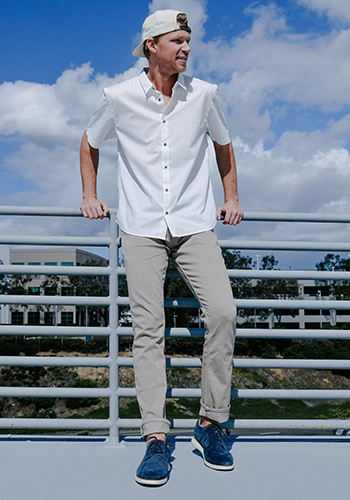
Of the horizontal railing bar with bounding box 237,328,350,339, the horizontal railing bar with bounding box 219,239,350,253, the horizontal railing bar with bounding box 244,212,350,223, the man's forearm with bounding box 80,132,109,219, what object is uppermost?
the man's forearm with bounding box 80,132,109,219

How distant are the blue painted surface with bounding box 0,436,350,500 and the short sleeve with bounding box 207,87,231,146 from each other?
1493 mm

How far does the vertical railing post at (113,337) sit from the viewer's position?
234 centimetres

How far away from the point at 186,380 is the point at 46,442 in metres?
47.6

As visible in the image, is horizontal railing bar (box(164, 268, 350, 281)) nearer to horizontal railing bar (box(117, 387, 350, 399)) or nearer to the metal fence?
the metal fence

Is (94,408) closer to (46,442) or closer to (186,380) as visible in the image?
(186,380)

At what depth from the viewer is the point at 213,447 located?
2.01m

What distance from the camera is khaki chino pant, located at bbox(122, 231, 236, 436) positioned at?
6.77 ft

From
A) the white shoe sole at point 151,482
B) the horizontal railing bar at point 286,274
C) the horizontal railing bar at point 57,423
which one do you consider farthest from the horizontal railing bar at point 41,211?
the white shoe sole at point 151,482

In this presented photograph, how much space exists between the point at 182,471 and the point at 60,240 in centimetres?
121

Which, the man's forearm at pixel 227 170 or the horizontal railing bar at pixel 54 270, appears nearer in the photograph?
the horizontal railing bar at pixel 54 270

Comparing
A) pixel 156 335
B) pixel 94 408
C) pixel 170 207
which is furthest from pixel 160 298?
pixel 94 408

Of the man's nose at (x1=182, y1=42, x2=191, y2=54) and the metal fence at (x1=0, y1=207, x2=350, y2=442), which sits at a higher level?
the man's nose at (x1=182, y1=42, x2=191, y2=54)

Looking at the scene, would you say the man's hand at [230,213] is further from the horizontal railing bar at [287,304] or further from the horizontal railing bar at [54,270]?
the horizontal railing bar at [54,270]

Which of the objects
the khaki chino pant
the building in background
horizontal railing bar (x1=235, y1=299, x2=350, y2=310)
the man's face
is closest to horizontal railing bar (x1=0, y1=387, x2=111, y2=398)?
the khaki chino pant
